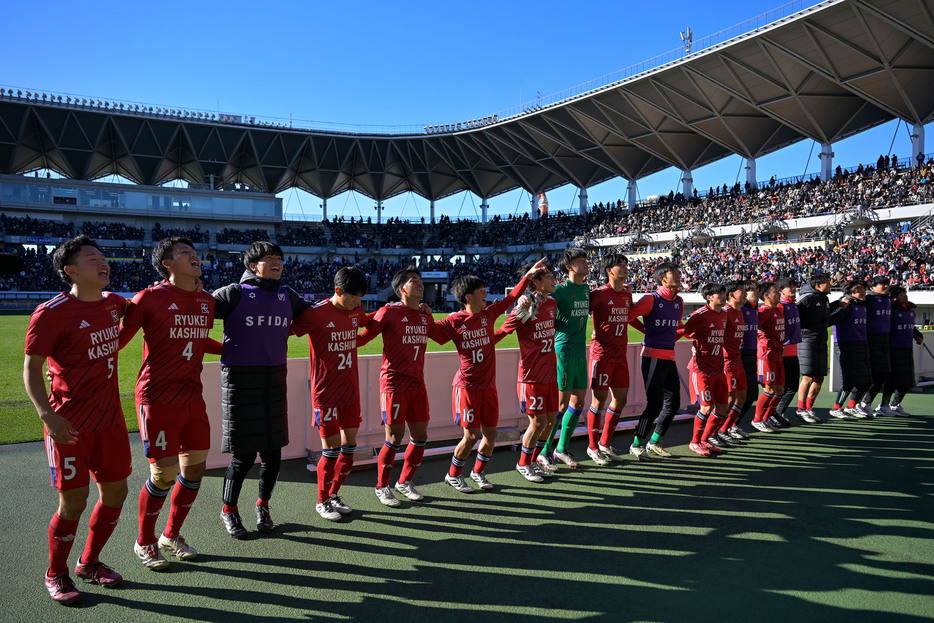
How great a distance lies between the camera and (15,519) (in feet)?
14.5

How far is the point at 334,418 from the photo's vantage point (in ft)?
15.5

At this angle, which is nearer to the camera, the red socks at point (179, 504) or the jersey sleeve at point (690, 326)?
the red socks at point (179, 504)

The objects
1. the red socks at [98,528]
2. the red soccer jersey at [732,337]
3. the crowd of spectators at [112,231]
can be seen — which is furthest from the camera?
the crowd of spectators at [112,231]

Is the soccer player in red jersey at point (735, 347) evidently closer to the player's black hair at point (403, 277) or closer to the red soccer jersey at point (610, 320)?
the red soccer jersey at point (610, 320)

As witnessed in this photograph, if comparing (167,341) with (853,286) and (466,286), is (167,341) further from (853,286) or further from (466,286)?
(853,286)

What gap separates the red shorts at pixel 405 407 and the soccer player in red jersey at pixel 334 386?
0.34 m

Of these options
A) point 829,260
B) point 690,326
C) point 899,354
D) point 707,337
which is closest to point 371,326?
point 690,326

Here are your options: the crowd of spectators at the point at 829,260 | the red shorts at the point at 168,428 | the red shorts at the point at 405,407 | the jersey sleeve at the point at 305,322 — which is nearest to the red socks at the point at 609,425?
the red shorts at the point at 405,407

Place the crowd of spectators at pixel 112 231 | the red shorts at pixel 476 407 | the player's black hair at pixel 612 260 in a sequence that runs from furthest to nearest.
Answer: the crowd of spectators at pixel 112 231 → the player's black hair at pixel 612 260 → the red shorts at pixel 476 407

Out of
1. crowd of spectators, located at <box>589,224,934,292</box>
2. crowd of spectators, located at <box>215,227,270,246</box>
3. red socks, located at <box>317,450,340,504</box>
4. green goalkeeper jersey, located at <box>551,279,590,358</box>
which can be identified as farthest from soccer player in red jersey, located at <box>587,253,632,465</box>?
crowd of spectators, located at <box>215,227,270,246</box>

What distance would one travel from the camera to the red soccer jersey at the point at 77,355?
3.26 metres

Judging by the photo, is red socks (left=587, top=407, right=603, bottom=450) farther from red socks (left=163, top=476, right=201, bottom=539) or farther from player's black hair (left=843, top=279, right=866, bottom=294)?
player's black hair (left=843, top=279, right=866, bottom=294)

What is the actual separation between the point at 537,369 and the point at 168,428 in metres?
3.29

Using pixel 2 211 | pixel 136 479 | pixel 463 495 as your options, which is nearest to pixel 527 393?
pixel 463 495
